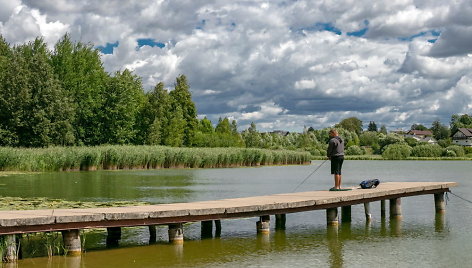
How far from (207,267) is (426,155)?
76.0m

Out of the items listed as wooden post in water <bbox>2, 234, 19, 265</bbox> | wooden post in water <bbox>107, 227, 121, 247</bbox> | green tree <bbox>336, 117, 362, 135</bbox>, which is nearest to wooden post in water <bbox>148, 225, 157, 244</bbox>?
wooden post in water <bbox>107, 227, 121, 247</bbox>

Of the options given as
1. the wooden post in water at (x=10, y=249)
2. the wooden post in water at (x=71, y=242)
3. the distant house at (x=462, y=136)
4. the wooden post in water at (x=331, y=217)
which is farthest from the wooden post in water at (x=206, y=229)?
the distant house at (x=462, y=136)

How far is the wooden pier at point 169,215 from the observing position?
35.0 feet

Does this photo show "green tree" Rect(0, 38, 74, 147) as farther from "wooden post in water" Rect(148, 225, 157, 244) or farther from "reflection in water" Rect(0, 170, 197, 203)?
"wooden post in water" Rect(148, 225, 157, 244)

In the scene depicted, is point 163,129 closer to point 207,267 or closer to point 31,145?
point 31,145

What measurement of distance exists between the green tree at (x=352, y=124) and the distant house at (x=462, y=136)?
21943 mm

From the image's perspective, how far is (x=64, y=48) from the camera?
58375mm

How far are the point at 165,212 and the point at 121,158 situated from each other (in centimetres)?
2962

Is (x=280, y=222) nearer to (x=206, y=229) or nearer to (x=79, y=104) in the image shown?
(x=206, y=229)

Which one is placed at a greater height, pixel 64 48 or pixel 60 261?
pixel 64 48

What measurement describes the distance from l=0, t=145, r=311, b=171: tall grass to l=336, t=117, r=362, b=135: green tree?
90.1 m

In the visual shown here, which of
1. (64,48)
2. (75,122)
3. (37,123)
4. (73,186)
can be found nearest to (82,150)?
(37,123)

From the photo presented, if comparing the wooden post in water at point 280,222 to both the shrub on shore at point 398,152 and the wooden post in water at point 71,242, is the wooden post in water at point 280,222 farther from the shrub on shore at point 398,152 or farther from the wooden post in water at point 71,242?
the shrub on shore at point 398,152

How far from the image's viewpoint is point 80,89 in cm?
5816
